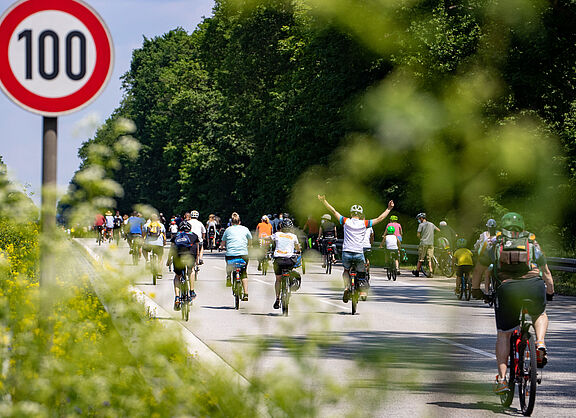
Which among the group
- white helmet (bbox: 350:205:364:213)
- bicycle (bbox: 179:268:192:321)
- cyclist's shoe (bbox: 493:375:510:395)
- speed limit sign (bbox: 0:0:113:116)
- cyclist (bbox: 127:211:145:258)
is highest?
speed limit sign (bbox: 0:0:113:116)

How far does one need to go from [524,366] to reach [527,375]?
0.24ft

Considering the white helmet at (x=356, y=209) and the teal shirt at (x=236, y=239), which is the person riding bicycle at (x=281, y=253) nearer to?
the teal shirt at (x=236, y=239)

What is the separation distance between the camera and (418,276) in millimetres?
29688

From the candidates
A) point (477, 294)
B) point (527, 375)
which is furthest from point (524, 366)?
point (477, 294)

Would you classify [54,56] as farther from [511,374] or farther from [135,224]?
[511,374]

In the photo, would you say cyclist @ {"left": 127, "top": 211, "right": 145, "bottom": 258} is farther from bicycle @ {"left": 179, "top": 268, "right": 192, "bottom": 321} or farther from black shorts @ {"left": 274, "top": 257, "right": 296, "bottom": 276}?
black shorts @ {"left": 274, "top": 257, "right": 296, "bottom": 276}

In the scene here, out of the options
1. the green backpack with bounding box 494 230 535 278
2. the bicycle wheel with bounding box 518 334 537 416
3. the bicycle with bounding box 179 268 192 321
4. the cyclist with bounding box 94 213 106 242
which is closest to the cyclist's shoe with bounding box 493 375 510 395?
the bicycle wheel with bounding box 518 334 537 416

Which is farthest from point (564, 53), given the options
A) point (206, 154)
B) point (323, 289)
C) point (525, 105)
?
point (206, 154)

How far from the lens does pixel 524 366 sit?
739cm

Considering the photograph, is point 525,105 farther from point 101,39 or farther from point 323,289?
point 101,39

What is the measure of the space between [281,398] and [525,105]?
75 centimetres

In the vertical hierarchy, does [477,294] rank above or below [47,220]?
below

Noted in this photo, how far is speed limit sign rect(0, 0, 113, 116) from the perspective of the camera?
12.6 feet

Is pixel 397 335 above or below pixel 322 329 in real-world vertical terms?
below
